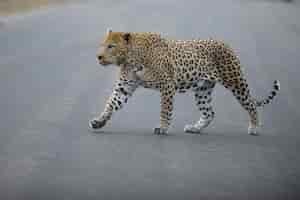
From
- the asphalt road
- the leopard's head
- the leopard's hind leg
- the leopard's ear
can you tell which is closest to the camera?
the asphalt road

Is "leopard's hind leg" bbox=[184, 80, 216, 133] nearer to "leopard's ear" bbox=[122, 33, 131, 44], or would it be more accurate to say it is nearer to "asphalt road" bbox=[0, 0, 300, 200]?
"asphalt road" bbox=[0, 0, 300, 200]

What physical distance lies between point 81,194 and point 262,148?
294 cm

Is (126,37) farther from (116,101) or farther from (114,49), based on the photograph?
(116,101)

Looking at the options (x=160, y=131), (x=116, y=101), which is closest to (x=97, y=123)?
→ (x=116, y=101)

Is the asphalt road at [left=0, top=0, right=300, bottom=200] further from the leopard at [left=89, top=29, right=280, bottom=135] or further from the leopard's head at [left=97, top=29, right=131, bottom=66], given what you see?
the leopard's head at [left=97, top=29, right=131, bottom=66]

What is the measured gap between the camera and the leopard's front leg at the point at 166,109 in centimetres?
1148

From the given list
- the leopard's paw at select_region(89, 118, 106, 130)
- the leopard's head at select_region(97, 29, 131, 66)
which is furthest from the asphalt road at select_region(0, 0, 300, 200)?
the leopard's head at select_region(97, 29, 131, 66)

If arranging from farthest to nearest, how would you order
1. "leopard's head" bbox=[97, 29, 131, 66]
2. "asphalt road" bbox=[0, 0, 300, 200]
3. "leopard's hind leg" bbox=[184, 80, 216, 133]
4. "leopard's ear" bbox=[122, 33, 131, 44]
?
1. "leopard's hind leg" bbox=[184, 80, 216, 133]
2. "leopard's ear" bbox=[122, 33, 131, 44]
3. "leopard's head" bbox=[97, 29, 131, 66]
4. "asphalt road" bbox=[0, 0, 300, 200]

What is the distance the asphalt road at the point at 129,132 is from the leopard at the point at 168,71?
0.28 m

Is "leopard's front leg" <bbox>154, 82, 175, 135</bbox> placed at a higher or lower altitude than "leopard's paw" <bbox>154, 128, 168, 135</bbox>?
higher

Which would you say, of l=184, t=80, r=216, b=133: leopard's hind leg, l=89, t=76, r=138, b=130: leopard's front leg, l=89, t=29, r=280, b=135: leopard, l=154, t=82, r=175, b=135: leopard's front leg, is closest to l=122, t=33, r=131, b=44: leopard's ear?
l=89, t=29, r=280, b=135: leopard

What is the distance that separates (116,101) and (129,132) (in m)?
0.37

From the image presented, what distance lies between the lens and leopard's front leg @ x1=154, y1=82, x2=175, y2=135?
11.5 m

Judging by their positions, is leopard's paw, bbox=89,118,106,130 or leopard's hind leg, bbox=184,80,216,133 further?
leopard's hind leg, bbox=184,80,216,133
